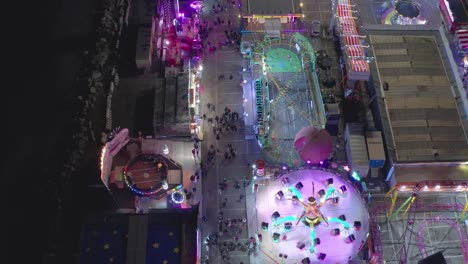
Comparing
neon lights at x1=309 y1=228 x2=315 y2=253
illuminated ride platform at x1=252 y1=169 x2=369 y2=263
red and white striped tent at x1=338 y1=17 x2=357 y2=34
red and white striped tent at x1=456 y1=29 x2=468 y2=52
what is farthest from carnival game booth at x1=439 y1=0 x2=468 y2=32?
neon lights at x1=309 y1=228 x2=315 y2=253

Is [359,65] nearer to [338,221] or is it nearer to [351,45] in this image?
[351,45]

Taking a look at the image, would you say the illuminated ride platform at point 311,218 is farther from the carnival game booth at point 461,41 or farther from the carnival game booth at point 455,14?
the carnival game booth at point 455,14

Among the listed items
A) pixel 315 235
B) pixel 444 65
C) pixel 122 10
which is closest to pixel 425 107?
pixel 444 65

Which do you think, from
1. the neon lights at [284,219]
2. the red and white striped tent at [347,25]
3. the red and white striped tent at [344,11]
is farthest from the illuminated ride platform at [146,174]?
the red and white striped tent at [344,11]

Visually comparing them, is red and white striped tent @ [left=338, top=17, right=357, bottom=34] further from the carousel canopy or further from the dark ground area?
the dark ground area

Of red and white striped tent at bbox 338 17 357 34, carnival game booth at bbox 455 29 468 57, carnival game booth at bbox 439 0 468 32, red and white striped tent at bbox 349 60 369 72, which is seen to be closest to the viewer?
red and white striped tent at bbox 349 60 369 72
